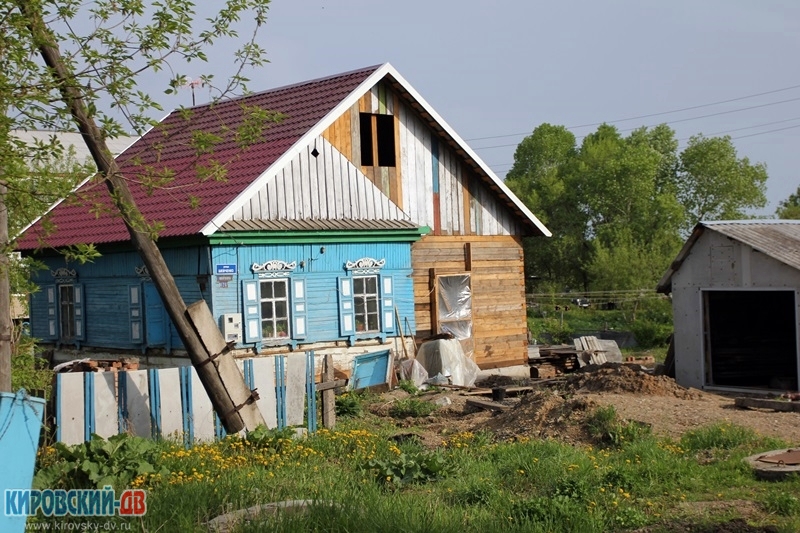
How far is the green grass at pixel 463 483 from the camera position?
7.52 meters

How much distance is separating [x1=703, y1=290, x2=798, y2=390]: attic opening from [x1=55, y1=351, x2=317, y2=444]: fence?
10.2 meters

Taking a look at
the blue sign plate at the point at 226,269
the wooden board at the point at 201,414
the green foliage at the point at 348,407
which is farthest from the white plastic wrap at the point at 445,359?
the wooden board at the point at 201,414

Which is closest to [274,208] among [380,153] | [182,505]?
[380,153]

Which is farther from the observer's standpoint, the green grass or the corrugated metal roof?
the corrugated metal roof

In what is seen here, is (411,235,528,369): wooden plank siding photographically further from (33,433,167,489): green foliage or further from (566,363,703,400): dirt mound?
(33,433,167,489): green foliage

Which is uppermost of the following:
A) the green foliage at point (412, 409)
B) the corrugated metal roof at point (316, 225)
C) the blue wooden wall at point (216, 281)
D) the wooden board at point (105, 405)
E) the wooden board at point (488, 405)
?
the corrugated metal roof at point (316, 225)

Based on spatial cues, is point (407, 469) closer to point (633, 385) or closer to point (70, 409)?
point (70, 409)

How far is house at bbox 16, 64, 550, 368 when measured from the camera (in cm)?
1811

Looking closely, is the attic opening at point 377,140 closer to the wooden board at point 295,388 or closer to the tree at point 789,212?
the wooden board at point 295,388

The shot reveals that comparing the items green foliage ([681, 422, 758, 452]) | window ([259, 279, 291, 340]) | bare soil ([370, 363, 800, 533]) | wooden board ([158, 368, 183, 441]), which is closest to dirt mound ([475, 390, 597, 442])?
bare soil ([370, 363, 800, 533])

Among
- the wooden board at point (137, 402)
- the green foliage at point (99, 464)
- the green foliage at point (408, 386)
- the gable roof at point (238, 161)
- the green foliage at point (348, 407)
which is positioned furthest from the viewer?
the green foliage at point (408, 386)

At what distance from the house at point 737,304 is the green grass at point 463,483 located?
6.64 m

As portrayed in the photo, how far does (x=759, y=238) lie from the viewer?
62.2 ft

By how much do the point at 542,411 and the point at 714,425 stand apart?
229cm
